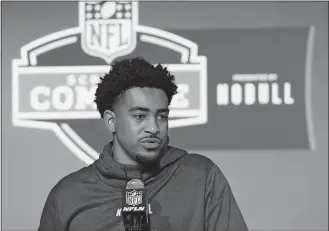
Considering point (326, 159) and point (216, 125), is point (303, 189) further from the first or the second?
point (216, 125)

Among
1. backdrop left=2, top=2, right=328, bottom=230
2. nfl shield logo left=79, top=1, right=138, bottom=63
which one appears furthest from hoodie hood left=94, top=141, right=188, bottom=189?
nfl shield logo left=79, top=1, right=138, bottom=63

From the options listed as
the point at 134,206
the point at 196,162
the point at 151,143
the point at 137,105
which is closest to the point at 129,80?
the point at 137,105

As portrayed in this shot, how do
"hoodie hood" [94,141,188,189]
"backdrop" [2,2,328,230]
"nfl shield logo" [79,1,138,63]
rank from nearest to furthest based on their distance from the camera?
1. "hoodie hood" [94,141,188,189]
2. "backdrop" [2,2,328,230]
3. "nfl shield logo" [79,1,138,63]

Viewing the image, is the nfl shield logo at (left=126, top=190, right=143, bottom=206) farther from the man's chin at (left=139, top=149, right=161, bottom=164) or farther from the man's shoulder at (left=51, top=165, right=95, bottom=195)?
the man's shoulder at (left=51, top=165, right=95, bottom=195)

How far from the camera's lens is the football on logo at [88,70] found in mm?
3146

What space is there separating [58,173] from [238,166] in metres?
0.93

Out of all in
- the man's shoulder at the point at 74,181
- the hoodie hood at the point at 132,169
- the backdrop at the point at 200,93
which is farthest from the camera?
the backdrop at the point at 200,93

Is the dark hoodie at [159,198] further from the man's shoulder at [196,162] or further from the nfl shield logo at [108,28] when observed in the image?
the nfl shield logo at [108,28]

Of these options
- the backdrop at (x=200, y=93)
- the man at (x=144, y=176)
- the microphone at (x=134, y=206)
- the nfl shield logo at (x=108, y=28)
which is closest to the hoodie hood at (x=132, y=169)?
the man at (x=144, y=176)

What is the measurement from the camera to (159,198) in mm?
1944

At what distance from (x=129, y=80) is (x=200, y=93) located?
125 cm

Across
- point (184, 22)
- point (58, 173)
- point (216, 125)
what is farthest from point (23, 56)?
point (216, 125)

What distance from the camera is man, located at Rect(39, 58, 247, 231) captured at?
1877 millimetres

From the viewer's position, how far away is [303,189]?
3.06 meters
